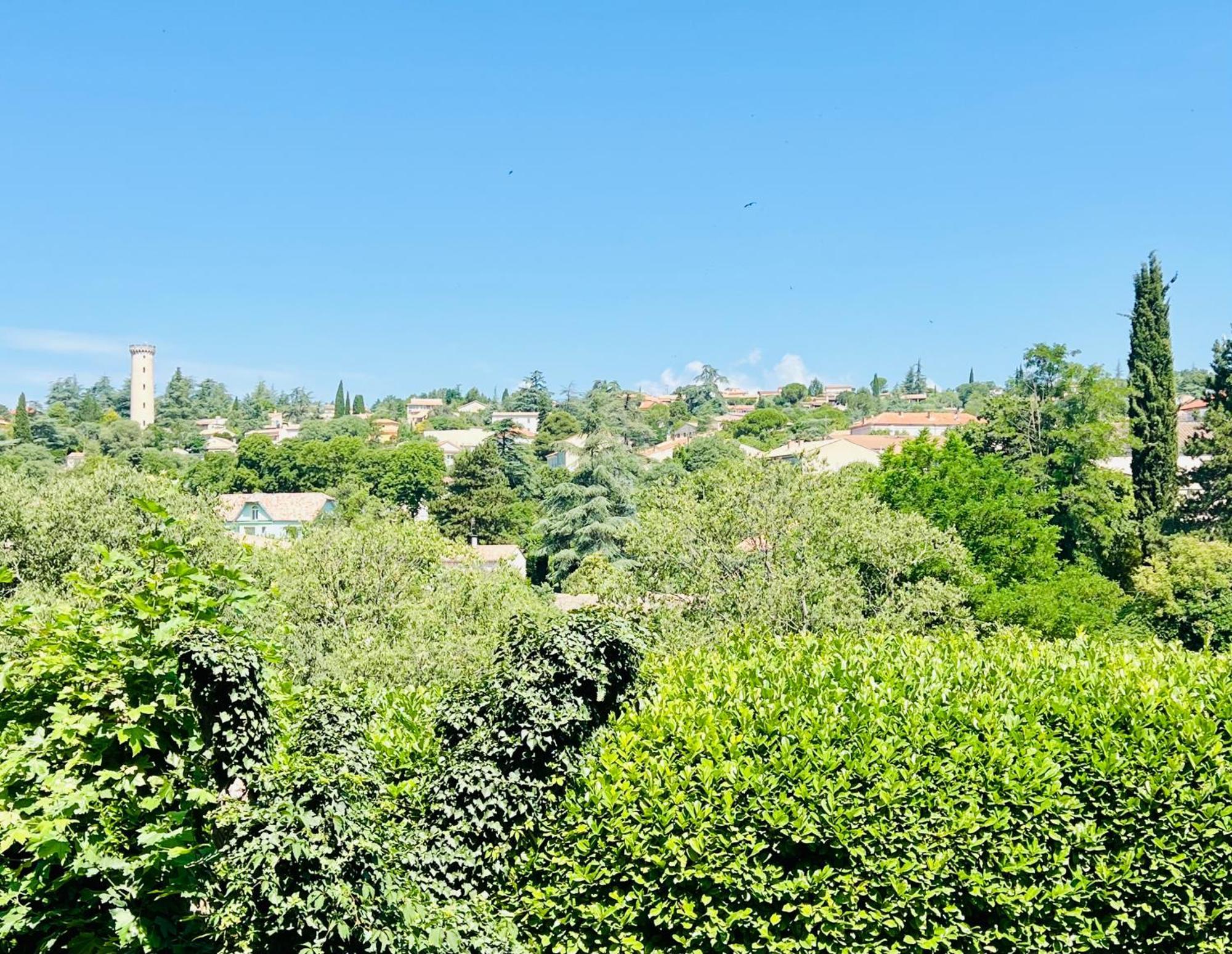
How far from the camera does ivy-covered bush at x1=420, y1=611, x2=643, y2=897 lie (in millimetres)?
6590

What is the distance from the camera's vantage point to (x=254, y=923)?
525cm

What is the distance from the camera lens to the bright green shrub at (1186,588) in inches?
1115

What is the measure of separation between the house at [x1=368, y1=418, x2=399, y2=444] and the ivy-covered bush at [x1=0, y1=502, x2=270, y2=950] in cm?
10514

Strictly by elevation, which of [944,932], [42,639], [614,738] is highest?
[42,639]

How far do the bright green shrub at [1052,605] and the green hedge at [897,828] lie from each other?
1741 cm

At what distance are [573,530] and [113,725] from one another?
3876cm

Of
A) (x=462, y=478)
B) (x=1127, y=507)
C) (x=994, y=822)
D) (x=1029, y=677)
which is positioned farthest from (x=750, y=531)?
(x=462, y=478)

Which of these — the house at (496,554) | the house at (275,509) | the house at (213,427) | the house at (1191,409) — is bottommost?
the house at (496,554)

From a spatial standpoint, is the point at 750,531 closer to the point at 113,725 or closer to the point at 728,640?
the point at 728,640

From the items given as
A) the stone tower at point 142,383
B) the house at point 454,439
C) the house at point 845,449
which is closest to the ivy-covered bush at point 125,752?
the house at point 845,449

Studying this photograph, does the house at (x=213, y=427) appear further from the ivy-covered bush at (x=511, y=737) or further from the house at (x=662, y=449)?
the ivy-covered bush at (x=511, y=737)

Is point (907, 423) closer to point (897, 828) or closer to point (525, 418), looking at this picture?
point (525, 418)

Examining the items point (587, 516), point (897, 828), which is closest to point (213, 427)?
point (587, 516)

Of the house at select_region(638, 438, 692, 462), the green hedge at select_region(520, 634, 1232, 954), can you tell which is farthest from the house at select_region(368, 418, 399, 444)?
the green hedge at select_region(520, 634, 1232, 954)
